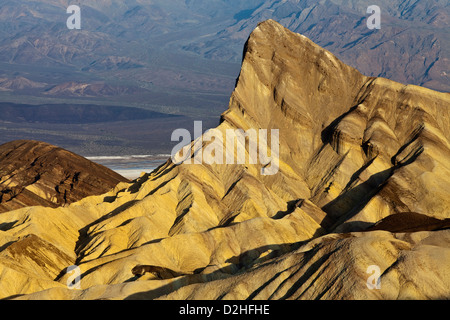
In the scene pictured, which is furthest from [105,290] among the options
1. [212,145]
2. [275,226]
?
[212,145]

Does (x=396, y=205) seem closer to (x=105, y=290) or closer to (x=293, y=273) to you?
(x=293, y=273)

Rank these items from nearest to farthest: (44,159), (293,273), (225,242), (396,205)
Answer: (293,273) < (225,242) < (396,205) < (44,159)

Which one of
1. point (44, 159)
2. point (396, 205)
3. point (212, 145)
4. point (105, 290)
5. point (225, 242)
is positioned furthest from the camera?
point (44, 159)

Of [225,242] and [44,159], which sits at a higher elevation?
[225,242]

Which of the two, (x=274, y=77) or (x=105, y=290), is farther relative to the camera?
(x=274, y=77)

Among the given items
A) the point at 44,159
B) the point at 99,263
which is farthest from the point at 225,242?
the point at 44,159
